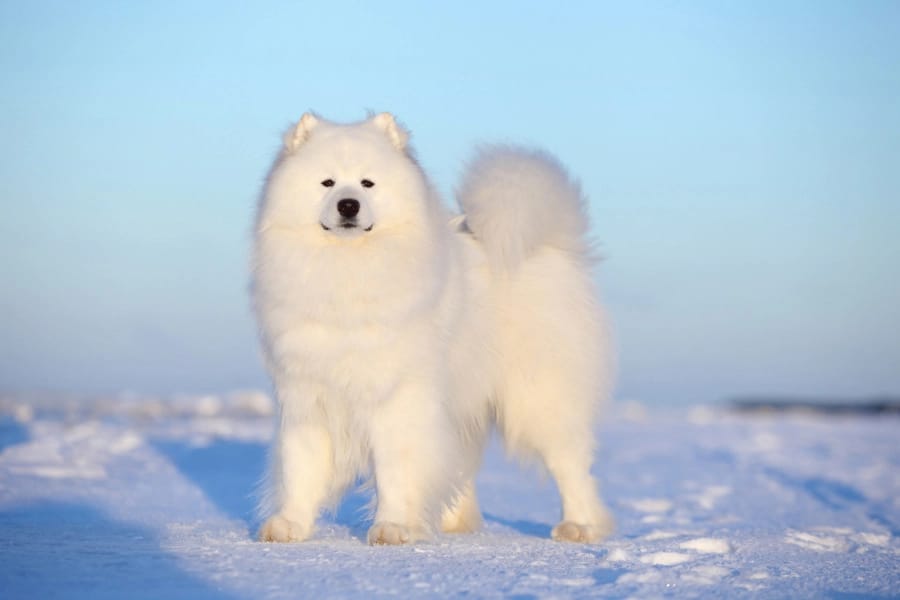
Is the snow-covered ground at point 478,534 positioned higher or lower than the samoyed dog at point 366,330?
lower

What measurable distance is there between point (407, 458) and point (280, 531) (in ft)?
2.39

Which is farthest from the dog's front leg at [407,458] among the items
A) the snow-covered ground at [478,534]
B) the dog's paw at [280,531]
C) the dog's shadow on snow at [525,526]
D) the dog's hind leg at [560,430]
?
the dog's shadow on snow at [525,526]

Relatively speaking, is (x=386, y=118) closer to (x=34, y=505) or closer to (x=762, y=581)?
(x=762, y=581)

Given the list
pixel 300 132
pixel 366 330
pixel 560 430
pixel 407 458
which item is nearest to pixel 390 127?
pixel 300 132

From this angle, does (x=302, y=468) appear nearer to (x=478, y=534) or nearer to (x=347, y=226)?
(x=347, y=226)

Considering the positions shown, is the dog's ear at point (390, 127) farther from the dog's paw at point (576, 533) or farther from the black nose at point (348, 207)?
the dog's paw at point (576, 533)

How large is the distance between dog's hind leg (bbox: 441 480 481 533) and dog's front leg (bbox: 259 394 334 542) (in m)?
1.35

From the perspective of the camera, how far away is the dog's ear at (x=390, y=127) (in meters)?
5.64

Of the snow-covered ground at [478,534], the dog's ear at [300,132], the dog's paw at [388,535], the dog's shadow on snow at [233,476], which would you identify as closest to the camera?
the snow-covered ground at [478,534]

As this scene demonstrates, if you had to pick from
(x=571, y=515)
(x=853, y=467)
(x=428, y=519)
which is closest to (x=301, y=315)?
(x=428, y=519)

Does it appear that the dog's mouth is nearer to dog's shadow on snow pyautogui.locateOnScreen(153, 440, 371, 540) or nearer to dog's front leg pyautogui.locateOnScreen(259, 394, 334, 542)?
dog's front leg pyautogui.locateOnScreen(259, 394, 334, 542)

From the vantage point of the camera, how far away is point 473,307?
234 inches

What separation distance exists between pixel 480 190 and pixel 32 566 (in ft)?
12.0

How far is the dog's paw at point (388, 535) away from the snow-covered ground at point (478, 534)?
0.14 meters
